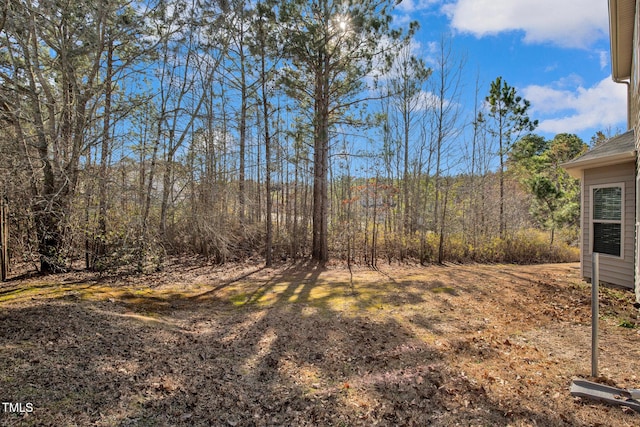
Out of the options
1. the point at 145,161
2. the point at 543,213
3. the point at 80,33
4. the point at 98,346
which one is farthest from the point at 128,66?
the point at 543,213

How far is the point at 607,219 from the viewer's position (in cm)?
542

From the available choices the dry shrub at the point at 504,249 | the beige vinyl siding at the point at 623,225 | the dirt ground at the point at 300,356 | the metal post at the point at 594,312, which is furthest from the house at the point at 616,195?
the dry shrub at the point at 504,249

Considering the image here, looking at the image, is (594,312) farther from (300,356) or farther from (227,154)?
(227,154)

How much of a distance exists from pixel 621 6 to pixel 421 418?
24.9 ft

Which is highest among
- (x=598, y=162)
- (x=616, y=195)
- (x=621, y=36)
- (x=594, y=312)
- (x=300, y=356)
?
(x=621, y=36)

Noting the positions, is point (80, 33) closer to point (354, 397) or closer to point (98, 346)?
point (98, 346)

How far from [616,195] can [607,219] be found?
0.46m

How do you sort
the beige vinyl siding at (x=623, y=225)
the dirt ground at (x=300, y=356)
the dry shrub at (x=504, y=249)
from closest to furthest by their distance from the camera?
1. the dirt ground at (x=300, y=356)
2. the beige vinyl siding at (x=623, y=225)
3. the dry shrub at (x=504, y=249)

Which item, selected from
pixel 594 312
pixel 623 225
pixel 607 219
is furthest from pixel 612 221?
pixel 594 312

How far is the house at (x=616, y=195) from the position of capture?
16.3ft

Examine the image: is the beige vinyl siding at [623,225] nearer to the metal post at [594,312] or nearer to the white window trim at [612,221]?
the white window trim at [612,221]

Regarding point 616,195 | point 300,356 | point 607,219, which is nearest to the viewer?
point 300,356

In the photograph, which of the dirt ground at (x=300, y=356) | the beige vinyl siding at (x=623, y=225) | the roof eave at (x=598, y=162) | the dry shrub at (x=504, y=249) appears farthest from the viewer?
the dry shrub at (x=504, y=249)

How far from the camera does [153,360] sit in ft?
8.14
